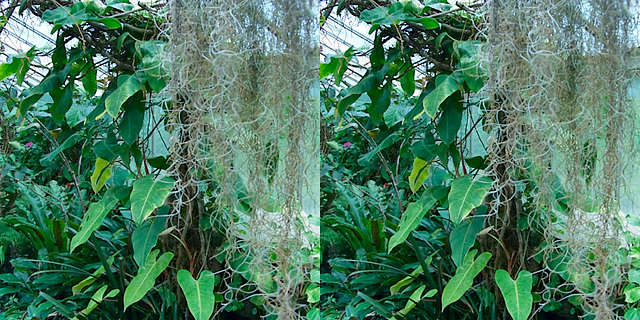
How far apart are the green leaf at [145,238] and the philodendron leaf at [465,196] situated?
0.80m

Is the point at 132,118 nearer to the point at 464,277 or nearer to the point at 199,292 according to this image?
the point at 199,292

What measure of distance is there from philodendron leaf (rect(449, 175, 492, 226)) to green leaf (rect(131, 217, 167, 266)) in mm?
805

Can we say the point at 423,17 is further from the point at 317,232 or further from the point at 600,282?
the point at 600,282

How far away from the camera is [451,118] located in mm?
1218

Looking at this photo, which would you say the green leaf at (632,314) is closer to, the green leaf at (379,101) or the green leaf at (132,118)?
the green leaf at (379,101)

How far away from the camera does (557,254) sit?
132 centimetres

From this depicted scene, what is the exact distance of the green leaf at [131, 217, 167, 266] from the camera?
1.26 meters

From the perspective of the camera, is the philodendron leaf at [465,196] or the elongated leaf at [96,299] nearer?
the philodendron leaf at [465,196]

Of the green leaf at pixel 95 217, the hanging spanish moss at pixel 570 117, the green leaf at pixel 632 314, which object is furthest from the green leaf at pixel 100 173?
the green leaf at pixel 632 314

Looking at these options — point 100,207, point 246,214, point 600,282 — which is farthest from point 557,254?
point 100,207

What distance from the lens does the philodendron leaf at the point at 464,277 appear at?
119cm

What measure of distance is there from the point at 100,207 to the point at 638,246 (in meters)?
1.58

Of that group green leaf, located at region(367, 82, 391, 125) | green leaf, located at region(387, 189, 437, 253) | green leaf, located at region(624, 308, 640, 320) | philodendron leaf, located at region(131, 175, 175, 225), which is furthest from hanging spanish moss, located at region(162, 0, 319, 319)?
green leaf, located at region(624, 308, 640, 320)

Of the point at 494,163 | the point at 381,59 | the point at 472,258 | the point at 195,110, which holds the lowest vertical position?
the point at 472,258
